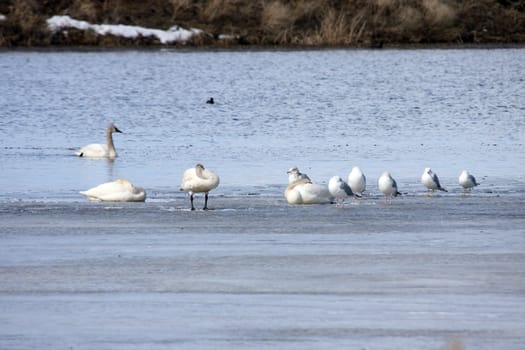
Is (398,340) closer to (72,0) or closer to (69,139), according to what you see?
(69,139)

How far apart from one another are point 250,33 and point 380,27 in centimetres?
508

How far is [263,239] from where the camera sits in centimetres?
1177

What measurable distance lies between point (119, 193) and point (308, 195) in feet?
6.29

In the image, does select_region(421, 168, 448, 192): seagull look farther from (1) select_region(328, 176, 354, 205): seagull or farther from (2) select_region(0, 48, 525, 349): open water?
(1) select_region(328, 176, 354, 205): seagull

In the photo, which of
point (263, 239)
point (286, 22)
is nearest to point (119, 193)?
point (263, 239)

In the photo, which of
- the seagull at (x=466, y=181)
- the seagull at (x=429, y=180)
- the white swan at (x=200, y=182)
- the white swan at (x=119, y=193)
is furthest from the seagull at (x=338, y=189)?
the white swan at (x=119, y=193)

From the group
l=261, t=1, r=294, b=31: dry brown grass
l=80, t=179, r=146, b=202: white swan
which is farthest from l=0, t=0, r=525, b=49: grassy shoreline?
l=80, t=179, r=146, b=202: white swan

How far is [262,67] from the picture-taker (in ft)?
152

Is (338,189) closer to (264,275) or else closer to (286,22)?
(264,275)

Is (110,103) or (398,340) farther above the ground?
(398,340)

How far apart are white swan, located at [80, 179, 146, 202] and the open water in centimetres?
13

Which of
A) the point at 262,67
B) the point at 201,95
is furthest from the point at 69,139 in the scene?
the point at 262,67

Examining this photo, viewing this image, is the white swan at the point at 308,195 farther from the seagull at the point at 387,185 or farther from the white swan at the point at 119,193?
the white swan at the point at 119,193

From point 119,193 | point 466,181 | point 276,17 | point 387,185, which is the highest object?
point 387,185
